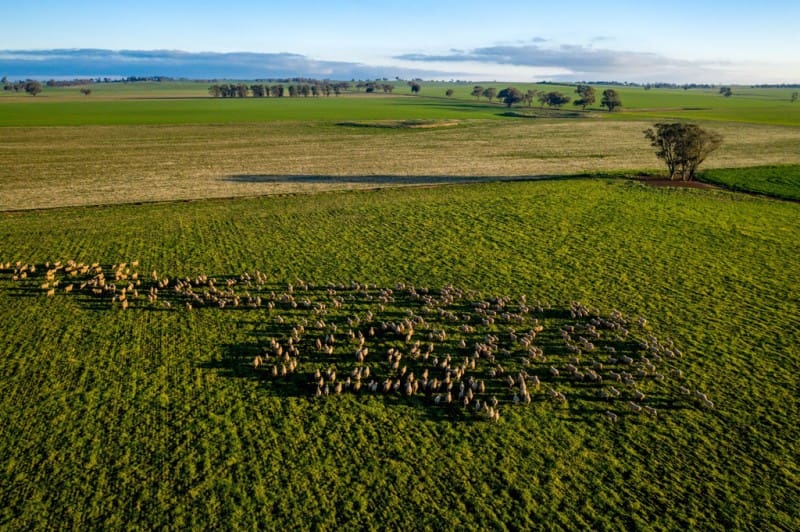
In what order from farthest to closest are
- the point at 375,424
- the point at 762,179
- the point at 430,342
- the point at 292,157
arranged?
the point at 292,157, the point at 762,179, the point at 430,342, the point at 375,424

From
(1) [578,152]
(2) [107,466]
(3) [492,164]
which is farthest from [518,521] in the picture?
(1) [578,152]

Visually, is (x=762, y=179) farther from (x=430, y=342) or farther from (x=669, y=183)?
(x=430, y=342)

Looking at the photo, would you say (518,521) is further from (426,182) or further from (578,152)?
(578,152)

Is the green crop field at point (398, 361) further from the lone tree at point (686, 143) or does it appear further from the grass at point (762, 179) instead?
the lone tree at point (686, 143)

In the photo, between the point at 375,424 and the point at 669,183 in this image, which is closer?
the point at 375,424

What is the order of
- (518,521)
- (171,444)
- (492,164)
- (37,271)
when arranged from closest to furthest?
(518,521) → (171,444) → (37,271) → (492,164)

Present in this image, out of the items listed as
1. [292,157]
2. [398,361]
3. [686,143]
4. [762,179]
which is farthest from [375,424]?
[292,157]
